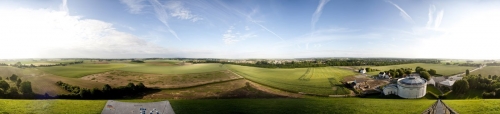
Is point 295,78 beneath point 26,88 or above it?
above

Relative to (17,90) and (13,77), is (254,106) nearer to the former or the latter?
(17,90)

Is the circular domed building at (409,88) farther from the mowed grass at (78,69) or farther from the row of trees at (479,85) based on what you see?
the mowed grass at (78,69)

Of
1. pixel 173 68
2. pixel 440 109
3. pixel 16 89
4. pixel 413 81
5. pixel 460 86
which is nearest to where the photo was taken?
pixel 16 89

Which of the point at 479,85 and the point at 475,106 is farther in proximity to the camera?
the point at 479,85

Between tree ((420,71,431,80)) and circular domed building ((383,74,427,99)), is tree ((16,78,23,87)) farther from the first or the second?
tree ((420,71,431,80))

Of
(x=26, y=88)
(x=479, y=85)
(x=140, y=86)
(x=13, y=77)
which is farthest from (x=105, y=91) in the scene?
(x=479, y=85)

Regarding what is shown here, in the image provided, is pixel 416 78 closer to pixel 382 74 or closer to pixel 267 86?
pixel 382 74

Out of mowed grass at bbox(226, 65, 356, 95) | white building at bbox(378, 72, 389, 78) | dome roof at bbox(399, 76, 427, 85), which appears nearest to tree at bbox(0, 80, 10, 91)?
mowed grass at bbox(226, 65, 356, 95)

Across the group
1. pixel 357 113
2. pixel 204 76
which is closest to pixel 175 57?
pixel 204 76
